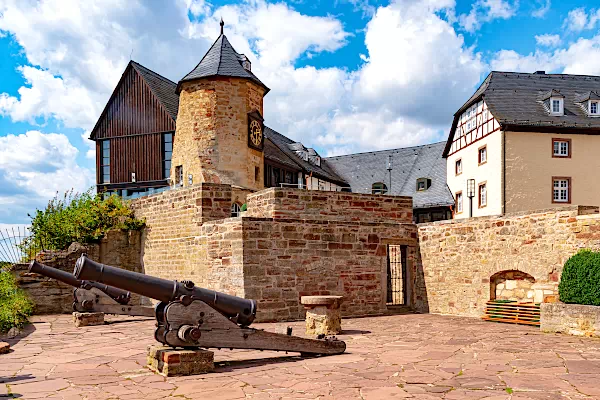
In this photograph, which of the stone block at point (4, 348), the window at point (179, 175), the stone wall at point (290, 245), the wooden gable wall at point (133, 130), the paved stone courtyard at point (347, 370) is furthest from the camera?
the wooden gable wall at point (133, 130)

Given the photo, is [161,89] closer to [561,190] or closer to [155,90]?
[155,90]

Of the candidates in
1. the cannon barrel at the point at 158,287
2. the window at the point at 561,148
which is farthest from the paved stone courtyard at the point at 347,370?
the window at the point at 561,148

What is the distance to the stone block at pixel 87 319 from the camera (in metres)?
11.4

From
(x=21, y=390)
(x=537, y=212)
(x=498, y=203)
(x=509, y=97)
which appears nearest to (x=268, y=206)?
(x=537, y=212)

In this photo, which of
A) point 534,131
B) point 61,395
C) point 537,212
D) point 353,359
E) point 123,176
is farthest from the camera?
point 123,176

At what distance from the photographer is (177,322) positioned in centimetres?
658

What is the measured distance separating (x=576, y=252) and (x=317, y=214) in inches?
223

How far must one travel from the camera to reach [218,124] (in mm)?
22469

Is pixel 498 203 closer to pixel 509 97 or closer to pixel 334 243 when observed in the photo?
pixel 509 97

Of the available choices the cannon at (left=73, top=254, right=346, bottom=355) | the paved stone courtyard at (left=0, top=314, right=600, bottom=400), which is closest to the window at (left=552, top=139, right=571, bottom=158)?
the paved stone courtyard at (left=0, top=314, right=600, bottom=400)

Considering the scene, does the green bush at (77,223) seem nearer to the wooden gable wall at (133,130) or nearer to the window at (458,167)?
the wooden gable wall at (133,130)

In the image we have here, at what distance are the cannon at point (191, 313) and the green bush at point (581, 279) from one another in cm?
566

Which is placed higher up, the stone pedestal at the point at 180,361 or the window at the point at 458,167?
the window at the point at 458,167

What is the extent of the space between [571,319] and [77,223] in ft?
44.8
